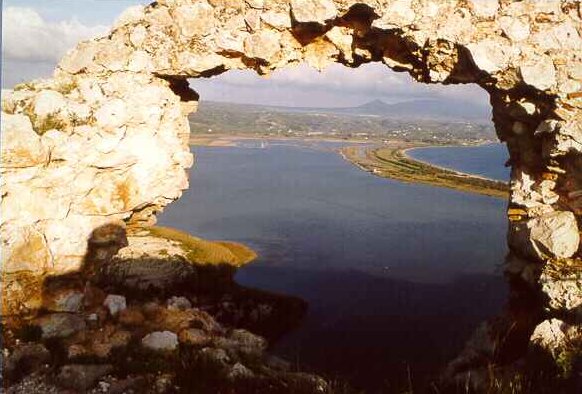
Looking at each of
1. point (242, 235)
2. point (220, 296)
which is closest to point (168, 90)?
point (220, 296)

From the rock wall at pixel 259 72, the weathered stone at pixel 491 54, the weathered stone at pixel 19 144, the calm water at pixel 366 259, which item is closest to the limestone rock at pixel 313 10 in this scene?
the rock wall at pixel 259 72

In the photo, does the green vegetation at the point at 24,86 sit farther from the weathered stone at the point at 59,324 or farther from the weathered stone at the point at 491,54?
the weathered stone at the point at 491,54

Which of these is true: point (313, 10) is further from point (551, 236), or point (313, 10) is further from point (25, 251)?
point (25, 251)

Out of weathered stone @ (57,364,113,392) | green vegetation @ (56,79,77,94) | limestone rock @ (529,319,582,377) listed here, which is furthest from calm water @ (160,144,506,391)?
green vegetation @ (56,79,77,94)

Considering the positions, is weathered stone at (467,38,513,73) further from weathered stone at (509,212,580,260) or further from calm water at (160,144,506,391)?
calm water at (160,144,506,391)

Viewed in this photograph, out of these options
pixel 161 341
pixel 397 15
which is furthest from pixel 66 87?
pixel 397 15

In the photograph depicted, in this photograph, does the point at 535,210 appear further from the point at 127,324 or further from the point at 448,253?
the point at 448,253
